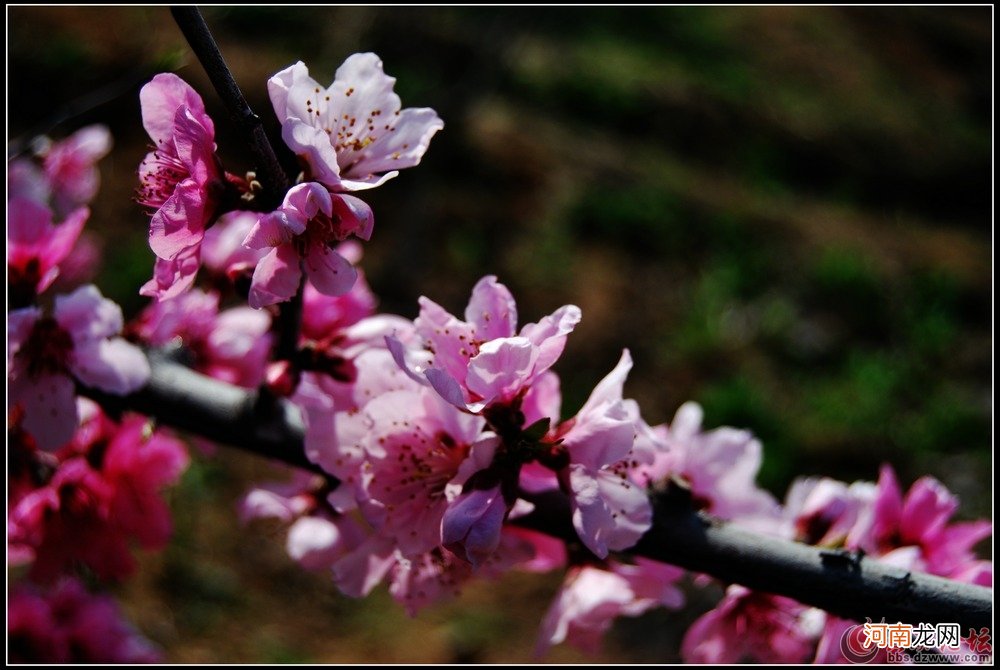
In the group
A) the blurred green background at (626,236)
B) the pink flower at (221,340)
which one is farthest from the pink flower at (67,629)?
the blurred green background at (626,236)

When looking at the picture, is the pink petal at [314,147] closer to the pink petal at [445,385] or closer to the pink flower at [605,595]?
the pink petal at [445,385]

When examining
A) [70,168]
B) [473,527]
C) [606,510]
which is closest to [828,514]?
[606,510]

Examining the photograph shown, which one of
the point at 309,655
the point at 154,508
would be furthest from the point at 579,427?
the point at 309,655

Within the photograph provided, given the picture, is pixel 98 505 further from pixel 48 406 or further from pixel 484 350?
pixel 484 350

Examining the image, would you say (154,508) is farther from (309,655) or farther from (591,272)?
(591,272)

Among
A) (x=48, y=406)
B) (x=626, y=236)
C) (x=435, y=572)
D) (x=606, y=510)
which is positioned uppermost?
(x=48, y=406)

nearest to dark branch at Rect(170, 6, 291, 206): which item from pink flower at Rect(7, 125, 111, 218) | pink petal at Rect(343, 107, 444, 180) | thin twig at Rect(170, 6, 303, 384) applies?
thin twig at Rect(170, 6, 303, 384)

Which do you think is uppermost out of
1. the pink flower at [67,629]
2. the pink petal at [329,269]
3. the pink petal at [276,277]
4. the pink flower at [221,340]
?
the pink petal at [276,277]

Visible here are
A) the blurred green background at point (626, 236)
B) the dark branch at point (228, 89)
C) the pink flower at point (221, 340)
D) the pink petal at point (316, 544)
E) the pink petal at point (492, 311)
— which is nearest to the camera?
the dark branch at point (228, 89)
